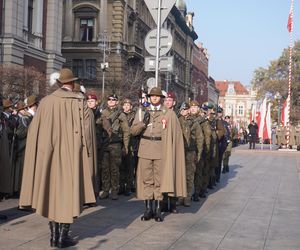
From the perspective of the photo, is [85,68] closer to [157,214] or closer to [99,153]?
[99,153]

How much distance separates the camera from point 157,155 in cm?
826

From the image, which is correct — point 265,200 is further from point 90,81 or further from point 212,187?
point 90,81

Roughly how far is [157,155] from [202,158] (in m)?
3.08

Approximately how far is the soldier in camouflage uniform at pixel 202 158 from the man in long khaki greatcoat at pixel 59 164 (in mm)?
4459

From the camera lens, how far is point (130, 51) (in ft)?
163

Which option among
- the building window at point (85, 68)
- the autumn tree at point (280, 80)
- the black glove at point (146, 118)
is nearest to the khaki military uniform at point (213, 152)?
the black glove at point (146, 118)

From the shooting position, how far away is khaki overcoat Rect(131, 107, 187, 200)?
26.8 feet

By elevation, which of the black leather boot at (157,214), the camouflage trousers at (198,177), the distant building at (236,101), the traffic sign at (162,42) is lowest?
the black leather boot at (157,214)

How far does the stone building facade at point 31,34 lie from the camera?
30.3 m

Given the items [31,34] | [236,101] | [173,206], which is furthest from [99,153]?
[236,101]

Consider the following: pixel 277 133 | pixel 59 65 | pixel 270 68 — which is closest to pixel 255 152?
pixel 277 133

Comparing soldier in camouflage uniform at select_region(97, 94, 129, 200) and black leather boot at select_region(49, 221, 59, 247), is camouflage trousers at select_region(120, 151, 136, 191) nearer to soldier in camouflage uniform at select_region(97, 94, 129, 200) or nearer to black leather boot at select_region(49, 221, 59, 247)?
soldier in camouflage uniform at select_region(97, 94, 129, 200)

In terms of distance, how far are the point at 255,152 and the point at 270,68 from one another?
119ft

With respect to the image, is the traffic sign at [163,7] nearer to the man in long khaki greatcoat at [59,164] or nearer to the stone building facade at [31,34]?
the man in long khaki greatcoat at [59,164]
